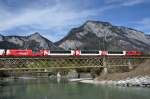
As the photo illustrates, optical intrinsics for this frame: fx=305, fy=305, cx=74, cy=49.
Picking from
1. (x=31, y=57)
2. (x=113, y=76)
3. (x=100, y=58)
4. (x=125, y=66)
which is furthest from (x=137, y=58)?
(x=31, y=57)

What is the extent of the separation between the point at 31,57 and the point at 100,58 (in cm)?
2287

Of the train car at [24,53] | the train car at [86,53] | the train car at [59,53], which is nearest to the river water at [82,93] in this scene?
the train car at [24,53]

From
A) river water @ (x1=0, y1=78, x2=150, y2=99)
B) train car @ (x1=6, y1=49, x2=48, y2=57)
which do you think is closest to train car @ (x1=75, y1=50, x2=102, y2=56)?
train car @ (x1=6, y1=49, x2=48, y2=57)

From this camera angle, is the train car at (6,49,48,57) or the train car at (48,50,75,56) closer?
the train car at (6,49,48,57)

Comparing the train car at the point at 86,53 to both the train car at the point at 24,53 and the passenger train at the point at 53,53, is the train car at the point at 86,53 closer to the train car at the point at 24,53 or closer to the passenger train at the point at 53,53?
the passenger train at the point at 53,53

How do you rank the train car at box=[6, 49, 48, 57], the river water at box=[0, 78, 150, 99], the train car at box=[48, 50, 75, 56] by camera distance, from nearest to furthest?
the river water at box=[0, 78, 150, 99] → the train car at box=[6, 49, 48, 57] → the train car at box=[48, 50, 75, 56]

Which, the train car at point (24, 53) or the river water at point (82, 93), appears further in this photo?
the train car at point (24, 53)

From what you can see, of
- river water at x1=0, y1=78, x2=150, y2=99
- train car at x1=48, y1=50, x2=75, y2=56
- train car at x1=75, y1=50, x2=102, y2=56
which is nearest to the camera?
river water at x1=0, y1=78, x2=150, y2=99

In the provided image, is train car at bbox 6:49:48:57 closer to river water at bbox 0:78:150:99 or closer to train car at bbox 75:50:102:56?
train car at bbox 75:50:102:56

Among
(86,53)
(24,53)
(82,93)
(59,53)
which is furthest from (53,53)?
(82,93)

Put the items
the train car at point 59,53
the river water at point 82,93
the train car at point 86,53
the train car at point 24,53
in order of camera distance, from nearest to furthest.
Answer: the river water at point 82,93
the train car at point 24,53
the train car at point 59,53
the train car at point 86,53

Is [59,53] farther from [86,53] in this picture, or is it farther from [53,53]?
[86,53]

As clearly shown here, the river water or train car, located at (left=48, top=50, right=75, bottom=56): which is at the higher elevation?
train car, located at (left=48, top=50, right=75, bottom=56)

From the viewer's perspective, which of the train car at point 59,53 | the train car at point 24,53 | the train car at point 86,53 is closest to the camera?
the train car at point 24,53
